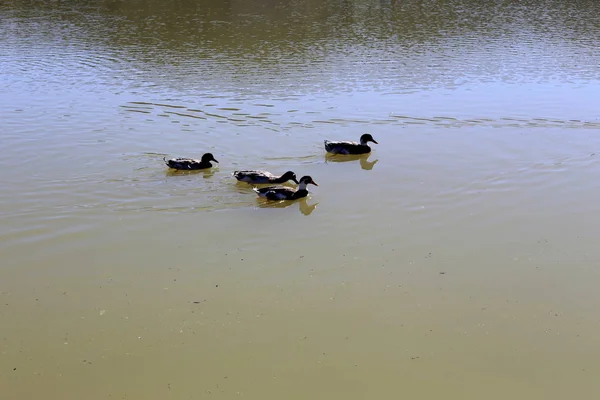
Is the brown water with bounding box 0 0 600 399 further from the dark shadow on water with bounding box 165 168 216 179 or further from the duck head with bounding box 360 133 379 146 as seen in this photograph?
the duck head with bounding box 360 133 379 146

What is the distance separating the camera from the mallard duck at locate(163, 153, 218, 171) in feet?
37.8

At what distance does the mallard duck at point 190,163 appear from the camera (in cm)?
1151

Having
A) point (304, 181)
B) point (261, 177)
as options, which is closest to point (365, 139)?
point (304, 181)

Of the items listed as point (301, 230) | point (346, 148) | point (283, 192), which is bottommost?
point (301, 230)

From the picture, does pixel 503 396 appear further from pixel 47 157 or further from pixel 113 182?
pixel 47 157

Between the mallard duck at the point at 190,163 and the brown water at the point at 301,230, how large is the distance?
0.21 m

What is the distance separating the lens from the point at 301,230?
946 centimetres

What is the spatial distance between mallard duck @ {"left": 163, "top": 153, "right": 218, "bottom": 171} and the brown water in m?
0.21

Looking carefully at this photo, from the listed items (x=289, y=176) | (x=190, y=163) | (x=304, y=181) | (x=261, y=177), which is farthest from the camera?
(x=190, y=163)

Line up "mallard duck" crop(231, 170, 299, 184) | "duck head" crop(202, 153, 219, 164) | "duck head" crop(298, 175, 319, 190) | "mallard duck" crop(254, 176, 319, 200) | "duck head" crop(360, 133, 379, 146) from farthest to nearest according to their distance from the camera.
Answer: "duck head" crop(360, 133, 379, 146)
"duck head" crop(202, 153, 219, 164)
"mallard duck" crop(231, 170, 299, 184)
"duck head" crop(298, 175, 319, 190)
"mallard duck" crop(254, 176, 319, 200)

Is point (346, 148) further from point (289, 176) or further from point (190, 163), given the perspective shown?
point (190, 163)

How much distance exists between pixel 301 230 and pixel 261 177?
1820mm

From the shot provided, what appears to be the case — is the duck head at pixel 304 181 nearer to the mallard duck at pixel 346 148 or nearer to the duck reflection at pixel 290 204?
the duck reflection at pixel 290 204

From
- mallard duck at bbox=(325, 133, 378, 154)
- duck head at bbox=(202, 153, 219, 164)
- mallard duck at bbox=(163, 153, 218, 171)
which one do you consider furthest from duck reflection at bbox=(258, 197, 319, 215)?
mallard duck at bbox=(325, 133, 378, 154)
